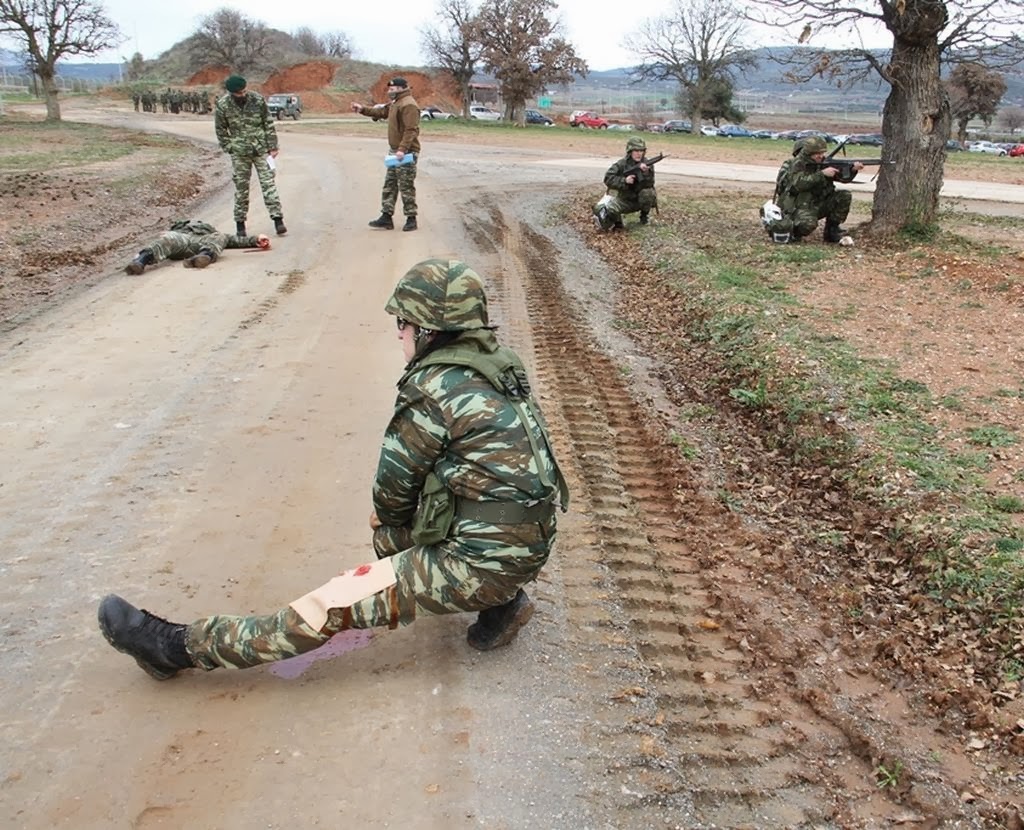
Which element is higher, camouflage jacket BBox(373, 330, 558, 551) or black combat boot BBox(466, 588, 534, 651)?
camouflage jacket BBox(373, 330, 558, 551)

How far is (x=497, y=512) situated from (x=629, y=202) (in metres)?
9.79

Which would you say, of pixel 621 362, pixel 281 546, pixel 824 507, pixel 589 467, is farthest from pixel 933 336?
pixel 281 546

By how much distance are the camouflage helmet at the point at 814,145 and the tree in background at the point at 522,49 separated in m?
42.4

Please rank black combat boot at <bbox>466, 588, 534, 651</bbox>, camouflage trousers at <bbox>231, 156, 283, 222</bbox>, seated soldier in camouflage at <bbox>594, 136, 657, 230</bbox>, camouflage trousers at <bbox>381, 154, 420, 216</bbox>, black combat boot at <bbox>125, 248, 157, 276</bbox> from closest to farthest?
1. black combat boot at <bbox>466, 588, 534, 651</bbox>
2. black combat boot at <bbox>125, 248, 157, 276</bbox>
3. camouflage trousers at <bbox>231, 156, 283, 222</bbox>
4. camouflage trousers at <bbox>381, 154, 420, 216</bbox>
5. seated soldier in camouflage at <bbox>594, 136, 657, 230</bbox>

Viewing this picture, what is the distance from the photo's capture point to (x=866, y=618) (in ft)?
12.8

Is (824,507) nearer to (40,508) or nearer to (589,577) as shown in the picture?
(589,577)

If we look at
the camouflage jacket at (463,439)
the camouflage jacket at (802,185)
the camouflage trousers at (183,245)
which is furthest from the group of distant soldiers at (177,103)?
the camouflage jacket at (463,439)

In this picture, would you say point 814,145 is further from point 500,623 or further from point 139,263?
point 500,623

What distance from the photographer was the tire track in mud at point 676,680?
2.80 meters

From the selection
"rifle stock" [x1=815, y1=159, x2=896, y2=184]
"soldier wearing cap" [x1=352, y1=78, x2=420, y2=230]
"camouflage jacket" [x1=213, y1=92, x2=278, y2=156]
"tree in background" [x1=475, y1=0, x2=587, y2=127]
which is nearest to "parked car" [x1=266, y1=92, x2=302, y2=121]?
"tree in background" [x1=475, y1=0, x2=587, y2=127]

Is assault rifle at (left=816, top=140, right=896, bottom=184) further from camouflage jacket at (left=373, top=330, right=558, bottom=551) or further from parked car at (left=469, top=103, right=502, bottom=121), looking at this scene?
parked car at (left=469, top=103, right=502, bottom=121)

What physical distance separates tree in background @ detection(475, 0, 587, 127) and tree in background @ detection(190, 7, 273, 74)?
22546 mm

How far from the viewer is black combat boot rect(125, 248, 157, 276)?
8.98m

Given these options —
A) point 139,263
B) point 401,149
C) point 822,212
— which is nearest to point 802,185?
point 822,212
